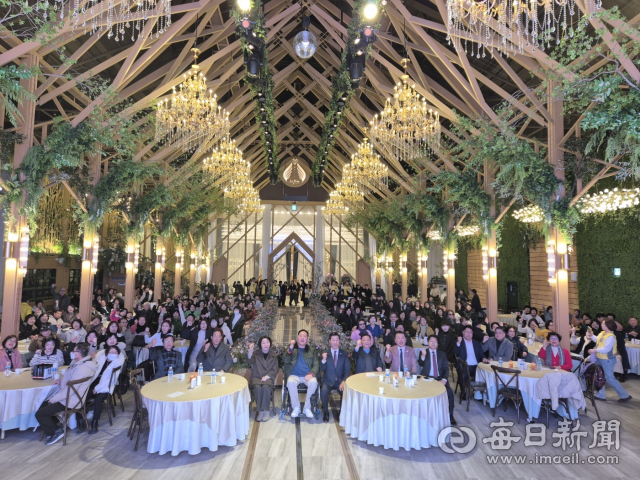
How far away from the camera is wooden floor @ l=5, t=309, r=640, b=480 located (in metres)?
3.99

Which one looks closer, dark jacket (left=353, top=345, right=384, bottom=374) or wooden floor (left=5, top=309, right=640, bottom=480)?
wooden floor (left=5, top=309, right=640, bottom=480)

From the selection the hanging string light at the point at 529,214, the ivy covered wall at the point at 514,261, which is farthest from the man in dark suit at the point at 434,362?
the ivy covered wall at the point at 514,261

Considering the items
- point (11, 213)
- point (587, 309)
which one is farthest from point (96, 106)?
point (587, 309)

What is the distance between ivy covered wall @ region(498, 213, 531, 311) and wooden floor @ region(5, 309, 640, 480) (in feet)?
32.3

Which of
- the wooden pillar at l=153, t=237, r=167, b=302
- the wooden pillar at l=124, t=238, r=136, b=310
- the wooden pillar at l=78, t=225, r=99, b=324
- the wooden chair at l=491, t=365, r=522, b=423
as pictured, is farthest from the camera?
the wooden pillar at l=153, t=237, r=167, b=302

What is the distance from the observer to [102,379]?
5121 mm

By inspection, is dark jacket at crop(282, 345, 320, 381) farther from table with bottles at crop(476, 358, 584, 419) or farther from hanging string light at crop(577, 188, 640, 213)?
hanging string light at crop(577, 188, 640, 213)

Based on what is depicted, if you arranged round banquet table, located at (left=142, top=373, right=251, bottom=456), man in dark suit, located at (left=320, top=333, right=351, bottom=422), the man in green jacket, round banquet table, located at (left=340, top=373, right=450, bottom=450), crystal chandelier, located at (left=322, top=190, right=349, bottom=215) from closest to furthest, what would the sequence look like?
round banquet table, located at (left=142, top=373, right=251, bottom=456)
round banquet table, located at (left=340, top=373, right=450, bottom=450)
the man in green jacket
man in dark suit, located at (left=320, top=333, right=351, bottom=422)
crystal chandelier, located at (left=322, top=190, right=349, bottom=215)

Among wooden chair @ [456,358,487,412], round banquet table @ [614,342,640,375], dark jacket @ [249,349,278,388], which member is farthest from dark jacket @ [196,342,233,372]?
round banquet table @ [614,342,640,375]

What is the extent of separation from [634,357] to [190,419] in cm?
779

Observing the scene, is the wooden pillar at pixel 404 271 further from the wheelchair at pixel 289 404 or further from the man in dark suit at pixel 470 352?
the wheelchair at pixel 289 404

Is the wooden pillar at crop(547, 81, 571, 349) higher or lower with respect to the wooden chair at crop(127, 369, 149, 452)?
higher

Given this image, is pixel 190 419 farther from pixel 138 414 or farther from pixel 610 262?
pixel 610 262

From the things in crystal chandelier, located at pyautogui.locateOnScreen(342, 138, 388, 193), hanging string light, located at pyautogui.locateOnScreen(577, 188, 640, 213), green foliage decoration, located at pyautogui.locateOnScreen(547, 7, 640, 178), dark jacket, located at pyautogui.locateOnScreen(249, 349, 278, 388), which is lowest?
dark jacket, located at pyautogui.locateOnScreen(249, 349, 278, 388)
